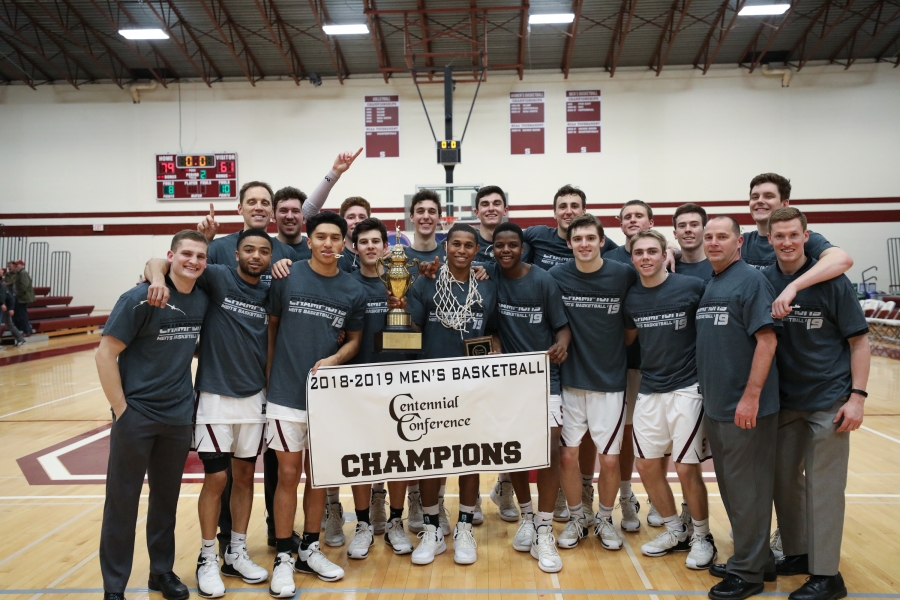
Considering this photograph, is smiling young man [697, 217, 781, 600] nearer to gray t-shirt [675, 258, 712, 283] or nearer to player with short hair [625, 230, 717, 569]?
player with short hair [625, 230, 717, 569]

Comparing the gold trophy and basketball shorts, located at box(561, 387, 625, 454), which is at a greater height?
the gold trophy

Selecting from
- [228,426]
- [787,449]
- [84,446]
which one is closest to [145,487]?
[84,446]

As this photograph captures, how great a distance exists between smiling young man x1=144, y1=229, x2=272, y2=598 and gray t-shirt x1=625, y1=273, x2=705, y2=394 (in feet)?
7.61

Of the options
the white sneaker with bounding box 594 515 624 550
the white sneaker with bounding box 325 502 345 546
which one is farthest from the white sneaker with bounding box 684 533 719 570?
the white sneaker with bounding box 325 502 345 546

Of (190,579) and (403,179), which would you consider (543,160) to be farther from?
(190,579)

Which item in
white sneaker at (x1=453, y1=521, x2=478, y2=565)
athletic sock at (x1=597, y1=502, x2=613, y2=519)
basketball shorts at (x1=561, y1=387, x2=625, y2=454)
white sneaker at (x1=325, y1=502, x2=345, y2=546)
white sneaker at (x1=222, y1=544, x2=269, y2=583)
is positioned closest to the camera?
white sneaker at (x1=222, y1=544, x2=269, y2=583)

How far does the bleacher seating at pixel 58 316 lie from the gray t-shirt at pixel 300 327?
14.9 m

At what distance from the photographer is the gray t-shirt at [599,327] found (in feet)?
12.9

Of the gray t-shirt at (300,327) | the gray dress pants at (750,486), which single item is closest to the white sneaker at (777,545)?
the gray dress pants at (750,486)

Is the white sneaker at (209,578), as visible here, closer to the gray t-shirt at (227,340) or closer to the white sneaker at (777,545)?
the gray t-shirt at (227,340)

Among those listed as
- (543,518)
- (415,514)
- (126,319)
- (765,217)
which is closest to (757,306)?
(765,217)

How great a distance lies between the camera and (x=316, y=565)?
12.0ft

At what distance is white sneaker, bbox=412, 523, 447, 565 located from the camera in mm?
3810

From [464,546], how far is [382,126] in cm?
1526
